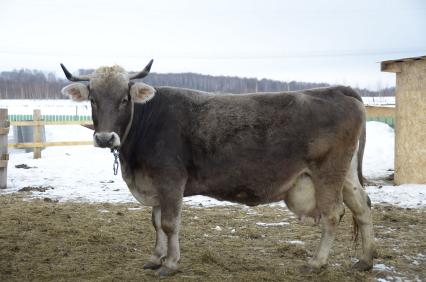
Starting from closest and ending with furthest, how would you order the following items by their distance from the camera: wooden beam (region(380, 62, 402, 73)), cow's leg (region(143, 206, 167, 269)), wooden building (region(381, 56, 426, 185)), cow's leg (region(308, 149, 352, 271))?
cow's leg (region(308, 149, 352, 271)), cow's leg (region(143, 206, 167, 269)), wooden building (region(381, 56, 426, 185)), wooden beam (region(380, 62, 402, 73))

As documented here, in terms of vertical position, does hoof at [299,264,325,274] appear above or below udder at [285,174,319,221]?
below

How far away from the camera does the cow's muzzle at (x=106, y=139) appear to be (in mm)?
4841

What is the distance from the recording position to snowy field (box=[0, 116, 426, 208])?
9.77m

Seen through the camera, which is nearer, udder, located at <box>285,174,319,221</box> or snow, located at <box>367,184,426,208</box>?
udder, located at <box>285,174,319,221</box>

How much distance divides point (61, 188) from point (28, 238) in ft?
15.8

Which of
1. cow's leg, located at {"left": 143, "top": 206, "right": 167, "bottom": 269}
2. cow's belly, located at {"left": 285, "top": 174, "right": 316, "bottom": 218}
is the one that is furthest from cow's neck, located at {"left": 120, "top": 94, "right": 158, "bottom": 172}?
cow's belly, located at {"left": 285, "top": 174, "right": 316, "bottom": 218}

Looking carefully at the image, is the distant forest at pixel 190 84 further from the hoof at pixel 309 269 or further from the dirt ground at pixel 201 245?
the hoof at pixel 309 269

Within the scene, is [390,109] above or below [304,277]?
above

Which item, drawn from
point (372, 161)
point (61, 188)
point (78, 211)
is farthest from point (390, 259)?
point (372, 161)

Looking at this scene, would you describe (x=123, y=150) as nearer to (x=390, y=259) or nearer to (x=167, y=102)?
(x=167, y=102)

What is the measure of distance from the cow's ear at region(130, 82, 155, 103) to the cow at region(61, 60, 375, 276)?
11 millimetres

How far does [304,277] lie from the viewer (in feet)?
16.8

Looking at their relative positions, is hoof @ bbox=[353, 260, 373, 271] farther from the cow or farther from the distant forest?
the distant forest

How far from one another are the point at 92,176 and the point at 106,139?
339 inches
